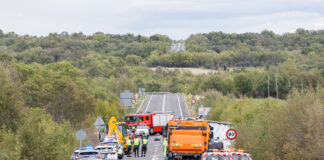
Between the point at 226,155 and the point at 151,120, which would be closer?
the point at 226,155

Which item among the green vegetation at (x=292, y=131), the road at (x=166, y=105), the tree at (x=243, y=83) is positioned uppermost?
the green vegetation at (x=292, y=131)

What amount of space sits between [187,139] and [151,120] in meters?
27.1

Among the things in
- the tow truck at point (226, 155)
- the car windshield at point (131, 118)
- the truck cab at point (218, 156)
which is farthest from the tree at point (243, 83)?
the truck cab at point (218, 156)

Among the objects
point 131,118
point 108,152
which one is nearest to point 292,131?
point 108,152

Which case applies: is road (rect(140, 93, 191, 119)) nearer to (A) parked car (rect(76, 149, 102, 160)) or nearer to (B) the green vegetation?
(B) the green vegetation

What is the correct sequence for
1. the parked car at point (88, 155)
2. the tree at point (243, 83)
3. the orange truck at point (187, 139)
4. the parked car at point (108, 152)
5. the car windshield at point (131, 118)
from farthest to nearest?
the tree at point (243, 83) < the car windshield at point (131, 118) < the parked car at point (108, 152) < the orange truck at point (187, 139) < the parked car at point (88, 155)

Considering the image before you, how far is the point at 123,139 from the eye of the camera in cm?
3656

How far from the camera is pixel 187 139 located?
26.9 meters

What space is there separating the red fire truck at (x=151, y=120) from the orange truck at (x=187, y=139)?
25.9 m

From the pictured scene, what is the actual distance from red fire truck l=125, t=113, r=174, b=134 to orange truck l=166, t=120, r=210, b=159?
25.9 meters

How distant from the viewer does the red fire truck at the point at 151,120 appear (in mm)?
53562

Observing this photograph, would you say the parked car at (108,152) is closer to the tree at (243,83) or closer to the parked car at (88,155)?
the parked car at (88,155)

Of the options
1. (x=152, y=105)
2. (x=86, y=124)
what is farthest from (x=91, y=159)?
(x=152, y=105)

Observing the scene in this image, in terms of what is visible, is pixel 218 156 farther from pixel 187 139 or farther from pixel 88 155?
pixel 187 139
